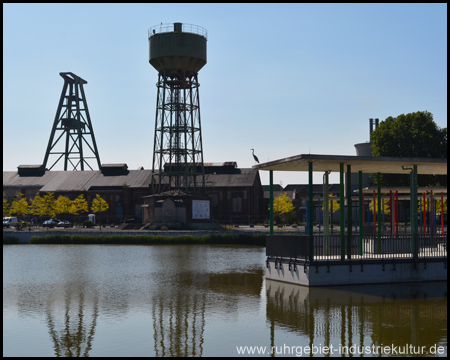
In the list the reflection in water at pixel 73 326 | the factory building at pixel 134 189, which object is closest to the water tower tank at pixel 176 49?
the factory building at pixel 134 189

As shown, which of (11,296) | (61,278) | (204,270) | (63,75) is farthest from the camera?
(63,75)

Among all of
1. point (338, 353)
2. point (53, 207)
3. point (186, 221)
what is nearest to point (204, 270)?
point (338, 353)

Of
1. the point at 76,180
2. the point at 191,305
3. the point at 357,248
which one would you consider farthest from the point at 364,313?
the point at 76,180

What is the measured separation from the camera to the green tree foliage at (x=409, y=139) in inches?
2219

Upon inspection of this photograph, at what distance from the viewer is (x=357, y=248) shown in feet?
92.4

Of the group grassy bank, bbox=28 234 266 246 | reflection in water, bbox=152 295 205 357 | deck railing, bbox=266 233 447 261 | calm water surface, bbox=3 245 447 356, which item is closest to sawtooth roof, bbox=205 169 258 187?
grassy bank, bbox=28 234 266 246

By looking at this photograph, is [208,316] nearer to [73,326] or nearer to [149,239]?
[73,326]

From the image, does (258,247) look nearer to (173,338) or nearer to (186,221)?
(186,221)

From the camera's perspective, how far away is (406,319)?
1736cm

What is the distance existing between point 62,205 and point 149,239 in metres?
30.9

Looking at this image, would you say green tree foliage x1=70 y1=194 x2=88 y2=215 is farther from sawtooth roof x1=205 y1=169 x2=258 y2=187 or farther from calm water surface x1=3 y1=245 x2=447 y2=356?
calm water surface x1=3 y1=245 x2=447 y2=356

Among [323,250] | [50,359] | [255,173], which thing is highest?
[255,173]

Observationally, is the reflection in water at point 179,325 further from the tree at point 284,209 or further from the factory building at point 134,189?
the factory building at point 134,189

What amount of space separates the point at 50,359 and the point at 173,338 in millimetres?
3419
